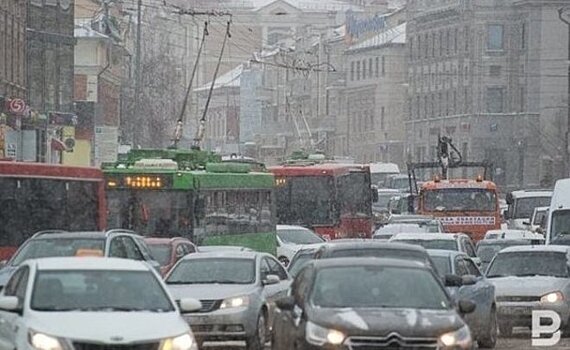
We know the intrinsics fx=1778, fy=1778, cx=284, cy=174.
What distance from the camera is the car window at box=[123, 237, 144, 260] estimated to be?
25438 mm

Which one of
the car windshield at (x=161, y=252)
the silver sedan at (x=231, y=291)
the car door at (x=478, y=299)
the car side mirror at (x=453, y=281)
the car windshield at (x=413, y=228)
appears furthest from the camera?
the car windshield at (x=413, y=228)

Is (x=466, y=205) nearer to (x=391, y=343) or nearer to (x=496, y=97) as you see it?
(x=391, y=343)

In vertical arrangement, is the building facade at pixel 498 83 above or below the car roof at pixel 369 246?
above

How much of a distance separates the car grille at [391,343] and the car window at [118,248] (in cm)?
901

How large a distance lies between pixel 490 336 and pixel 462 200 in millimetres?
24693

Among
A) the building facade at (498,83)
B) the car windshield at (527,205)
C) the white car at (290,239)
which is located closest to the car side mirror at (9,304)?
the white car at (290,239)

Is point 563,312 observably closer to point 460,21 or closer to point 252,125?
point 460,21

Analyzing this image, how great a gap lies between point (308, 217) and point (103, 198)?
13316 millimetres

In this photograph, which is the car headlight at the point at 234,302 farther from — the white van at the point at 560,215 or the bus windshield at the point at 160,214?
the white van at the point at 560,215

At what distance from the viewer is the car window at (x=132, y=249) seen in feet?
83.5

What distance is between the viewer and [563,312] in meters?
26.8

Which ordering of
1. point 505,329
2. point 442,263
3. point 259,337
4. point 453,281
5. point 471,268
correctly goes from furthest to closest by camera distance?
point 505,329 → point 471,268 → point 442,263 → point 259,337 → point 453,281

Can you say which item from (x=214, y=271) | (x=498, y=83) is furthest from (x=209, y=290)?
(x=498, y=83)

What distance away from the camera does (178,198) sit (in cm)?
3403
